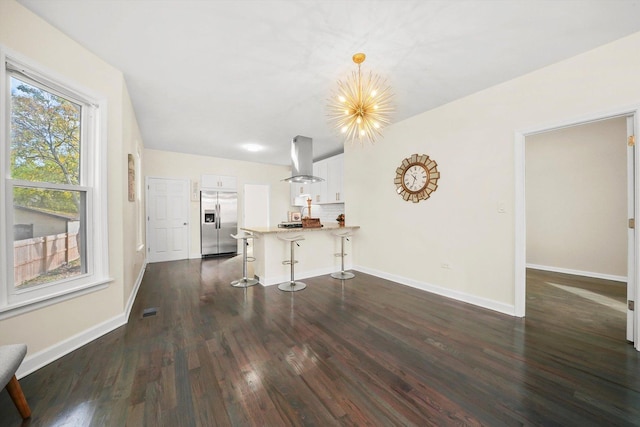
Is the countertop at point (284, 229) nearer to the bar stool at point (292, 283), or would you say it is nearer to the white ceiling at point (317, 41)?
the bar stool at point (292, 283)

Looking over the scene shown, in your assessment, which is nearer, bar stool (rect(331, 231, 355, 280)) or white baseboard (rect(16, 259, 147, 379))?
white baseboard (rect(16, 259, 147, 379))

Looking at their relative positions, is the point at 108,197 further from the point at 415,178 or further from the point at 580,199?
the point at 580,199

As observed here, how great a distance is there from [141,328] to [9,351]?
46.3 inches

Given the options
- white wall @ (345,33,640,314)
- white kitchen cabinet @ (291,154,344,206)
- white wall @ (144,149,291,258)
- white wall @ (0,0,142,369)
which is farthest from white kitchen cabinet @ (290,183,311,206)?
white wall @ (0,0,142,369)

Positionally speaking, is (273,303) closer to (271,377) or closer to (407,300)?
(271,377)

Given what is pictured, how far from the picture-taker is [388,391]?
5.12ft

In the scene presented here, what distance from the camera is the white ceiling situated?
5.71 ft

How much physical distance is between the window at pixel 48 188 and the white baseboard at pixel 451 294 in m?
3.78

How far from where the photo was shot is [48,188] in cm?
194

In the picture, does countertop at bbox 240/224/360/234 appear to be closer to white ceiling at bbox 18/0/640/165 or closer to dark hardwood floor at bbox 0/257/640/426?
dark hardwood floor at bbox 0/257/640/426

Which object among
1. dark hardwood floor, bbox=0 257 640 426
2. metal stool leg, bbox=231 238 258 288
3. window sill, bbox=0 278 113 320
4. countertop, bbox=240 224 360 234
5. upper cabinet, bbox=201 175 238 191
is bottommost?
dark hardwood floor, bbox=0 257 640 426

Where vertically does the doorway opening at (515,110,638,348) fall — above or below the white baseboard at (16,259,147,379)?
above

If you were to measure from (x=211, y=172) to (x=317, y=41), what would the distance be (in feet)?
16.9

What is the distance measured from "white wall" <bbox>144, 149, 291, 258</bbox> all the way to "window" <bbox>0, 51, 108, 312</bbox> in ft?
12.2
